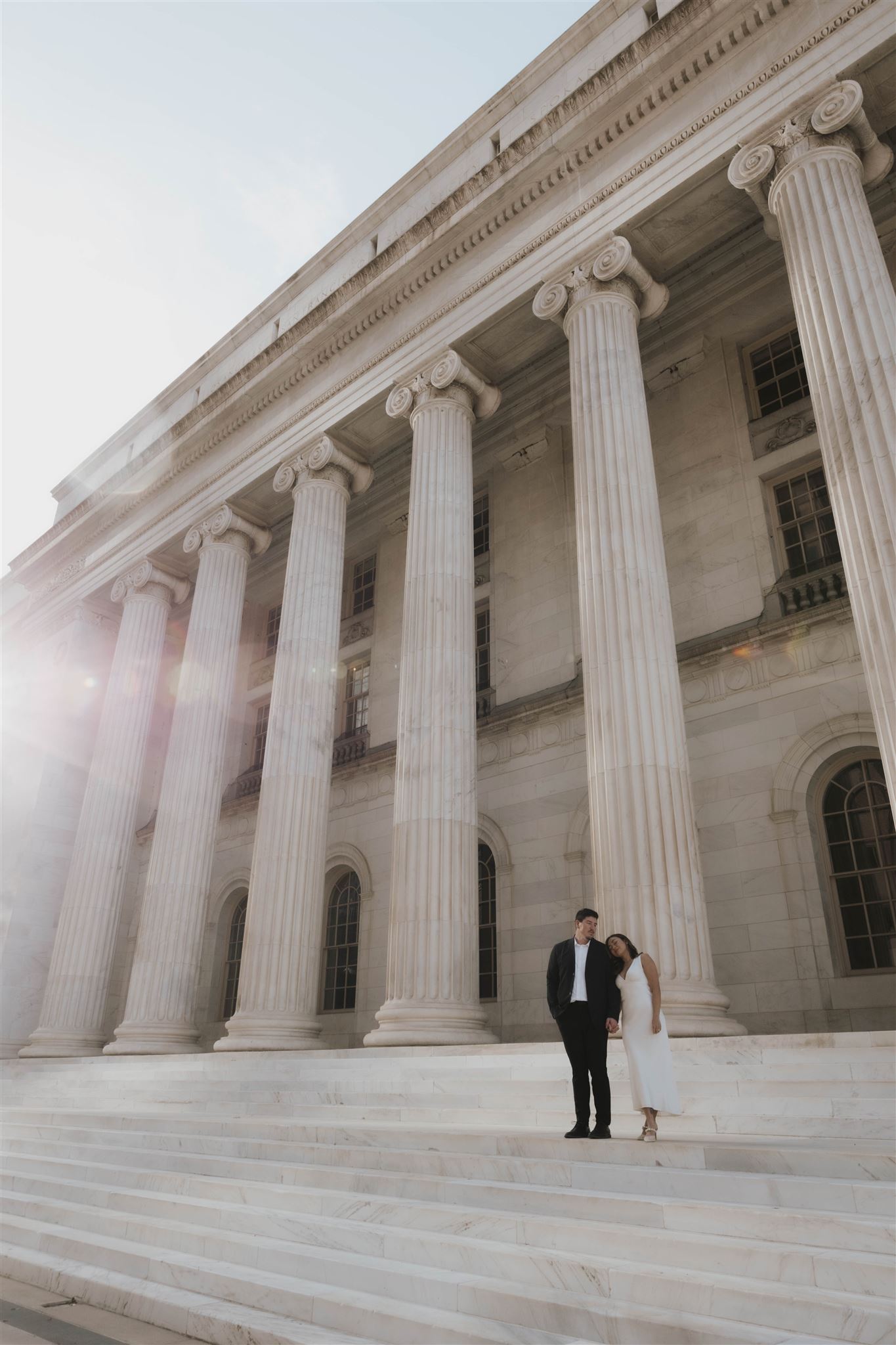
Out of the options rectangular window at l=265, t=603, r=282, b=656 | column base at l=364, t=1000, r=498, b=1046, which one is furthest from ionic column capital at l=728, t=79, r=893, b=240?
rectangular window at l=265, t=603, r=282, b=656

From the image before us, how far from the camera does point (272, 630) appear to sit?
89.6 ft

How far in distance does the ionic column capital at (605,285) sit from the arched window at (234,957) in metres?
16.6

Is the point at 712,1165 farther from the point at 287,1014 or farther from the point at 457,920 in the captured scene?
the point at 287,1014

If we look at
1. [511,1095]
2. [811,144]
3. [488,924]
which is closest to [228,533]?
[488,924]

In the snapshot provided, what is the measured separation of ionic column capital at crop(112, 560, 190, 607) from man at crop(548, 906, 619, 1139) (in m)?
19.1

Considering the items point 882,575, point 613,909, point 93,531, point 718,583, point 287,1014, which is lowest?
point 287,1014

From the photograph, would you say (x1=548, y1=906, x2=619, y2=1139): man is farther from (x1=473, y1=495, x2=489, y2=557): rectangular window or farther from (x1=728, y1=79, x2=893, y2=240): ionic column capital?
(x1=473, y1=495, x2=489, y2=557): rectangular window

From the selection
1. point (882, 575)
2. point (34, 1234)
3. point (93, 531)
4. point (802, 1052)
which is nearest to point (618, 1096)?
point (802, 1052)

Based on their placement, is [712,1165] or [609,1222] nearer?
[609,1222]

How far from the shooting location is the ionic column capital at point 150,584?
23703mm

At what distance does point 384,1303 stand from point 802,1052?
5.02m

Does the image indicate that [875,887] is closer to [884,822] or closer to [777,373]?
[884,822]

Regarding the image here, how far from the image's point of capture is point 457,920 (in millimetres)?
13383

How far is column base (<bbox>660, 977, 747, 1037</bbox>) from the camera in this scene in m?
9.95
